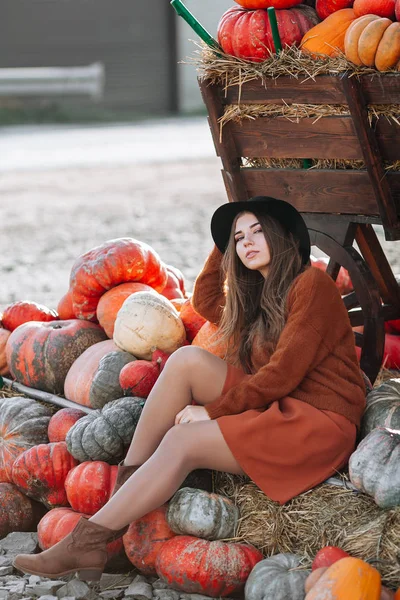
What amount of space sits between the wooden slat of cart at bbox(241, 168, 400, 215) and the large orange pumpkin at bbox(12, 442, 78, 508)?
1781mm

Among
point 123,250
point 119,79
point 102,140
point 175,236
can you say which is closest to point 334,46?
point 123,250

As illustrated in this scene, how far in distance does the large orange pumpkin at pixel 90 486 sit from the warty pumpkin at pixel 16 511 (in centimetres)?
33

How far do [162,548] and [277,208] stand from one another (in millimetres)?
1482

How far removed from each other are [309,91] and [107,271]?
1.49 meters

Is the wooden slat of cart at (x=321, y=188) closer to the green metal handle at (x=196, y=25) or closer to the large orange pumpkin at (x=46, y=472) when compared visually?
the green metal handle at (x=196, y=25)

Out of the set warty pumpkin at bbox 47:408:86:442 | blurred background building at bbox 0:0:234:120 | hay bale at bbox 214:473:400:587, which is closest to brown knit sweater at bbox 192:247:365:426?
hay bale at bbox 214:473:400:587

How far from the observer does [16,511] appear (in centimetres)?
429

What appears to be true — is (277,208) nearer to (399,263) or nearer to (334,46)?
(334,46)

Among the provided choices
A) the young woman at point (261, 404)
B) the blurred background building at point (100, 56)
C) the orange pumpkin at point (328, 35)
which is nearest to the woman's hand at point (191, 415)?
the young woman at point (261, 404)

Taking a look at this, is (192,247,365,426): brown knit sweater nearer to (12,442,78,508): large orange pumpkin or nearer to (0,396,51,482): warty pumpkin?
(12,442,78,508): large orange pumpkin

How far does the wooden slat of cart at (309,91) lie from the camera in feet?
14.1

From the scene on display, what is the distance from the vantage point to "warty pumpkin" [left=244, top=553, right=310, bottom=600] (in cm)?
326

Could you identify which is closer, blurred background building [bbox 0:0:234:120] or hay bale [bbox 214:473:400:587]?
hay bale [bbox 214:473:400:587]

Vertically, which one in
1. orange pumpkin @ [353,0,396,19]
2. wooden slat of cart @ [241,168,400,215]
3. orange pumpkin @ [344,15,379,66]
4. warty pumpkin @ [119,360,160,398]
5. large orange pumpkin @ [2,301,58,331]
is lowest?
warty pumpkin @ [119,360,160,398]
